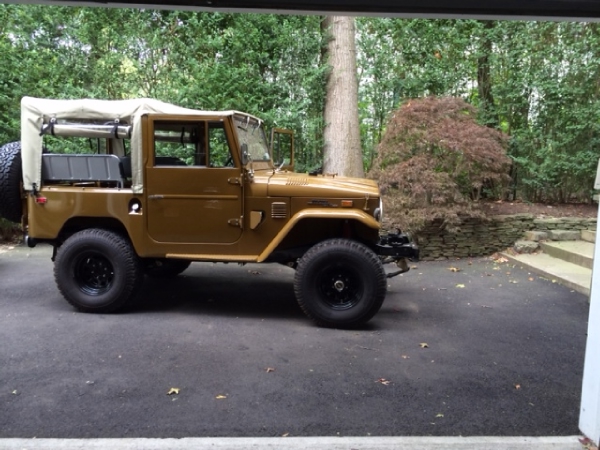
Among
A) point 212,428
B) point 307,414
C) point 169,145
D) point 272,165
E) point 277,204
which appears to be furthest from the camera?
point 272,165

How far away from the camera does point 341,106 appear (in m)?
8.67

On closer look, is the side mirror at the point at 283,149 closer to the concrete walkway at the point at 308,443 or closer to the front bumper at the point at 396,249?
the front bumper at the point at 396,249

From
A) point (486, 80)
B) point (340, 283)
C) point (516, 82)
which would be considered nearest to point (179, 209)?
point (340, 283)

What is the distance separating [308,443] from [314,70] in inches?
293

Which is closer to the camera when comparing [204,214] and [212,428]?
[212,428]

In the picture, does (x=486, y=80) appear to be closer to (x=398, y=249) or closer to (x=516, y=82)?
(x=516, y=82)

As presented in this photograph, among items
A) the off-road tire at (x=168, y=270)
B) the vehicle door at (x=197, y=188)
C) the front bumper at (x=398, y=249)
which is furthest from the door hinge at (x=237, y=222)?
the off-road tire at (x=168, y=270)

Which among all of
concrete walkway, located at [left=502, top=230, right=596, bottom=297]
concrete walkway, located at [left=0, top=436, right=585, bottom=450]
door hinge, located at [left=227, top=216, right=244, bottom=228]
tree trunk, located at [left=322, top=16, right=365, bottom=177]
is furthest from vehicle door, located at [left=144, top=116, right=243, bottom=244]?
concrete walkway, located at [left=502, top=230, right=596, bottom=297]

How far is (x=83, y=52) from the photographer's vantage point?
9562 millimetres

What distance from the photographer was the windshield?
4.88 m

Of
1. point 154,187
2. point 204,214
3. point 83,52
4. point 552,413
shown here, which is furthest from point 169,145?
point 83,52

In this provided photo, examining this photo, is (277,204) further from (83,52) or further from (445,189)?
(83,52)

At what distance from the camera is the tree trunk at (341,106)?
8617 millimetres

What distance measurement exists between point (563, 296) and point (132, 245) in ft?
16.6
